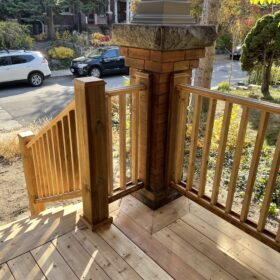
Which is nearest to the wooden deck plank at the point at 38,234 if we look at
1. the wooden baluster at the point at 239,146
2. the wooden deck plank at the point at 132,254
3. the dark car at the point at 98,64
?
the wooden deck plank at the point at 132,254

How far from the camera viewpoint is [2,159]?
505cm

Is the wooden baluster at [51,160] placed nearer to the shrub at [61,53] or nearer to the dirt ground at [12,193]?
the dirt ground at [12,193]

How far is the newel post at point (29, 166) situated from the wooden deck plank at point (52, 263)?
113cm

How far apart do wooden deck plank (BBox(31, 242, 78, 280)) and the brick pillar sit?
2.84 feet

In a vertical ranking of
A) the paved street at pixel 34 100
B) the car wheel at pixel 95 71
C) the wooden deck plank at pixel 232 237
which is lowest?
the paved street at pixel 34 100

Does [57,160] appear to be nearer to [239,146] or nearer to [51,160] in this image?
[51,160]

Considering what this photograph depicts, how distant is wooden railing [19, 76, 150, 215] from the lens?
2.06m

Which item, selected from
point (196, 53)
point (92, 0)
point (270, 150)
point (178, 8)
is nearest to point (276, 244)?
point (196, 53)

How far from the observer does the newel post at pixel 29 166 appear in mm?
2834

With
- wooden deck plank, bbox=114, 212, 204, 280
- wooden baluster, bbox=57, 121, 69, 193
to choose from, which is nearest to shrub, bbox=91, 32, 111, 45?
wooden baluster, bbox=57, 121, 69, 193

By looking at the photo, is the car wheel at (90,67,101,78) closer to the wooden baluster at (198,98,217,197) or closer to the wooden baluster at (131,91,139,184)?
the wooden baluster at (131,91,139,184)

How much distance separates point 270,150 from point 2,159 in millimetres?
4413

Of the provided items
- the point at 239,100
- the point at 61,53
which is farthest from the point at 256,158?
the point at 61,53

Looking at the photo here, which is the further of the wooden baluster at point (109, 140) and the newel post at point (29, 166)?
the newel post at point (29, 166)
